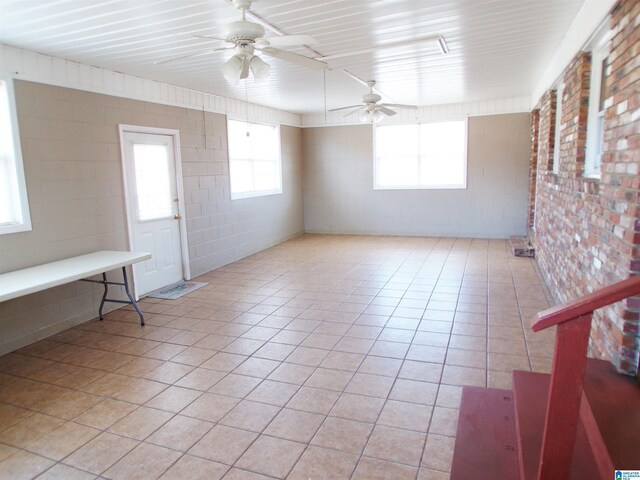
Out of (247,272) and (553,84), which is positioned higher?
(553,84)

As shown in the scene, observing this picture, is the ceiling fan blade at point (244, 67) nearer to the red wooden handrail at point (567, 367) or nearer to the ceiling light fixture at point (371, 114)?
the red wooden handrail at point (567, 367)

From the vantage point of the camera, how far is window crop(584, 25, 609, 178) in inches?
132

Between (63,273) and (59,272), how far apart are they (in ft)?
0.22

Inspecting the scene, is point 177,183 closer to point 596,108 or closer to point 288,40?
point 288,40

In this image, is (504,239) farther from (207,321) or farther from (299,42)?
(299,42)

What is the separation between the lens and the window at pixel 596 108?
3.36 m

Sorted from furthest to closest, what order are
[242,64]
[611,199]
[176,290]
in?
1. [176,290]
2. [242,64]
3. [611,199]

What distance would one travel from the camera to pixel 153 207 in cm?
551

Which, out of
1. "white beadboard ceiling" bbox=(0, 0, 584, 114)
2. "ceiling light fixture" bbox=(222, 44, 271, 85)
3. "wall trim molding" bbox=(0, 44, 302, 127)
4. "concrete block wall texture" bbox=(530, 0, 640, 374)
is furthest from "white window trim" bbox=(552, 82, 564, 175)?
"wall trim molding" bbox=(0, 44, 302, 127)

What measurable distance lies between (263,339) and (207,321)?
2.70ft

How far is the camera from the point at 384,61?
188 inches

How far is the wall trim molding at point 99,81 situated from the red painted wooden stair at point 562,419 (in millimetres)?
4564

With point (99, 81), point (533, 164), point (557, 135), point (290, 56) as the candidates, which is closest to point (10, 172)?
point (99, 81)

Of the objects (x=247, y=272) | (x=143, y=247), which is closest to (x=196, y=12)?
(x=143, y=247)
